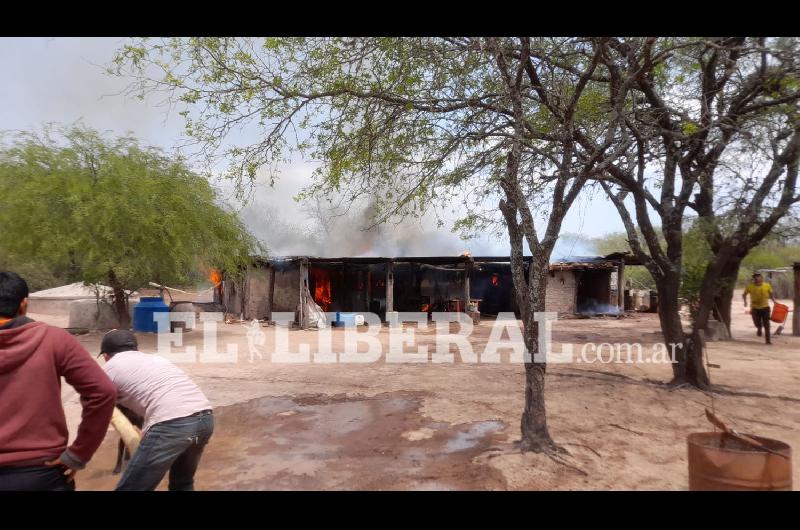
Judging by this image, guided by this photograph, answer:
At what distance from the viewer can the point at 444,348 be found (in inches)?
538

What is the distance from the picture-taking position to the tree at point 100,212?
1275 cm

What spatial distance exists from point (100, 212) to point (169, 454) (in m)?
11.7

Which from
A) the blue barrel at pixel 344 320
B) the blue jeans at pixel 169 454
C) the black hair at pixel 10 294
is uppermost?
the black hair at pixel 10 294

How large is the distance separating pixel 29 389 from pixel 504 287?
80.2 ft

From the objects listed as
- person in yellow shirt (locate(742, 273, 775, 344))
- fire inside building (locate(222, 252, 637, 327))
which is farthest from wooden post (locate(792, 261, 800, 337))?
fire inside building (locate(222, 252, 637, 327))

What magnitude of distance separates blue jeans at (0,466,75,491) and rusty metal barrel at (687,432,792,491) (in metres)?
3.88

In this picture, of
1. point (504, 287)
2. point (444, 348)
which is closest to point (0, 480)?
point (444, 348)

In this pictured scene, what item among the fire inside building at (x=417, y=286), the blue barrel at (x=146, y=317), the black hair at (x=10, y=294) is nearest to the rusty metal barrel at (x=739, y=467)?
the black hair at (x=10, y=294)

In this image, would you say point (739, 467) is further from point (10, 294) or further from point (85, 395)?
point (10, 294)

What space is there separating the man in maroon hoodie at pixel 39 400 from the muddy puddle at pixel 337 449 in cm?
268

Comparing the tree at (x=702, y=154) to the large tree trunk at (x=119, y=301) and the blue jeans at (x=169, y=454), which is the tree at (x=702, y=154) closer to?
the blue jeans at (x=169, y=454)

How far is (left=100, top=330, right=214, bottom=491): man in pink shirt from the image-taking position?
2.86 m
